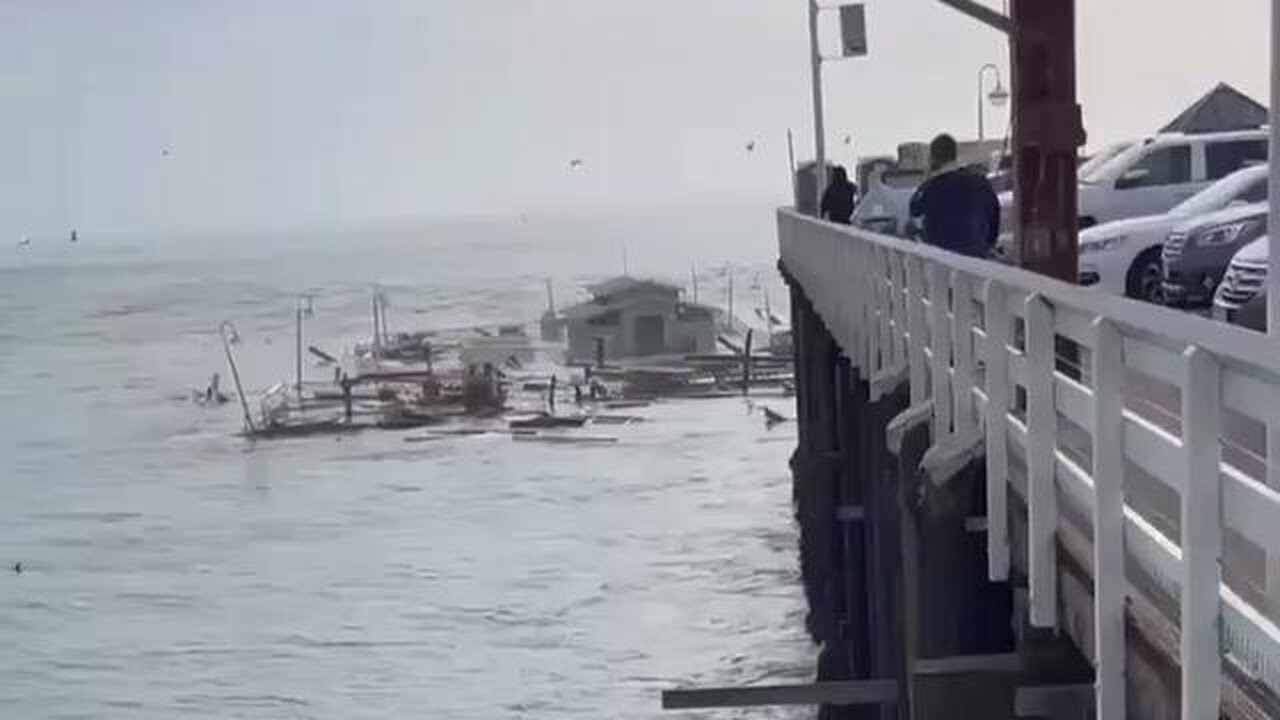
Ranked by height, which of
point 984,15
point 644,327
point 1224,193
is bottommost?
point 644,327

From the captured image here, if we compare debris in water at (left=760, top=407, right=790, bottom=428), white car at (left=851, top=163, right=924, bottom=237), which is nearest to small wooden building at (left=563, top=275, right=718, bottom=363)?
debris in water at (left=760, top=407, right=790, bottom=428)

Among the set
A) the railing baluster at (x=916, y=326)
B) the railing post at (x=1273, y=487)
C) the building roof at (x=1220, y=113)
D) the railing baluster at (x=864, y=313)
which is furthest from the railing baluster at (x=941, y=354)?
the building roof at (x=1220, y=113)

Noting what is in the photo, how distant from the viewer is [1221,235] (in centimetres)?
1786

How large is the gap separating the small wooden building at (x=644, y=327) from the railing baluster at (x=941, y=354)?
82.6 meters

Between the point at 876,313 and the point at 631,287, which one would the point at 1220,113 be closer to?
the point at 876,313

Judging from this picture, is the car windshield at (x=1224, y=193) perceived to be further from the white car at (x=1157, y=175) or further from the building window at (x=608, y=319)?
the building window at (x=608, y=319)

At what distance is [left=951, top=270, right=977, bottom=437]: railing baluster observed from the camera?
8711 mm

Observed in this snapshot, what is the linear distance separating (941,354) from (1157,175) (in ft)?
52.5

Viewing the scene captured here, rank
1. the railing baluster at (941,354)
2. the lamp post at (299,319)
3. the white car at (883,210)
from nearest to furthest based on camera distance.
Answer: the railing baluster at (941,354) → the white car at (883,210) → the lamp post at (299,319)

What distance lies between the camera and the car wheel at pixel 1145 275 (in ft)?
64.1

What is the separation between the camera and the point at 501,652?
28.9 meters

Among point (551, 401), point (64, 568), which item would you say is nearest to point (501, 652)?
point (64, 568)

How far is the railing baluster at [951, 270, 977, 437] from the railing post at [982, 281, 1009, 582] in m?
0.79

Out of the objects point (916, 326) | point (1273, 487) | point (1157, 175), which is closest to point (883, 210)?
point (1157, 175)
